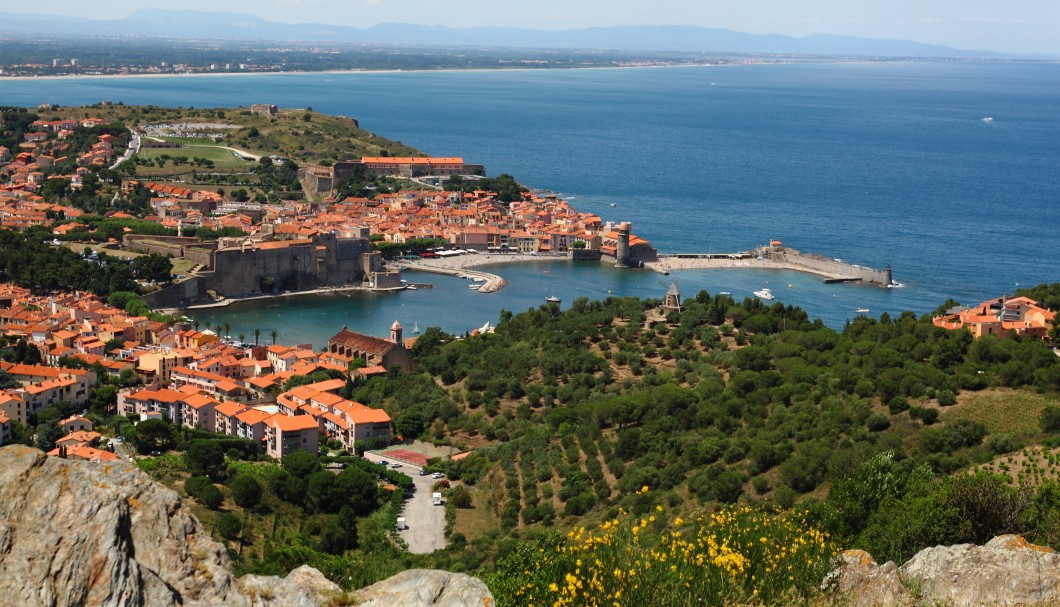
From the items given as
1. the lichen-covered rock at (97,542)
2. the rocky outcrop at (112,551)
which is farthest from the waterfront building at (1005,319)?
the lichen-covered rock at (97,542)

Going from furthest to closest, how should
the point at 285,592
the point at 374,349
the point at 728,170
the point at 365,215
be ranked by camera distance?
1. the point at 728,170
2. the point at 365,215
3. the point at 374,349
4. the point at 285,592

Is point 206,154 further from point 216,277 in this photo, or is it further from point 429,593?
point 429,593

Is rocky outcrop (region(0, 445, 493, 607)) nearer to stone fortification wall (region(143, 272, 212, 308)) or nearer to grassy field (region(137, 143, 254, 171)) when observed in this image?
stone fortification wall (region(143, 272, 212, 308))

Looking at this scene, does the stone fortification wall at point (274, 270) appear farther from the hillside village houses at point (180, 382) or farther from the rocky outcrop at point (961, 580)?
the rocky outcrop at point (961, 580)

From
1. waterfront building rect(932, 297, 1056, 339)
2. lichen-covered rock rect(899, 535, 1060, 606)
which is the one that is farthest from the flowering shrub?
waterfront building rect(932, 297, 1056, 339)

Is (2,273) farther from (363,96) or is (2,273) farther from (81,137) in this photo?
(363,96)

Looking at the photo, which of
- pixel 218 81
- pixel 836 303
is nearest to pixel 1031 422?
pixel 836 303

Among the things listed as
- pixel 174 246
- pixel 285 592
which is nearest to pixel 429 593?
pixel 285 592
